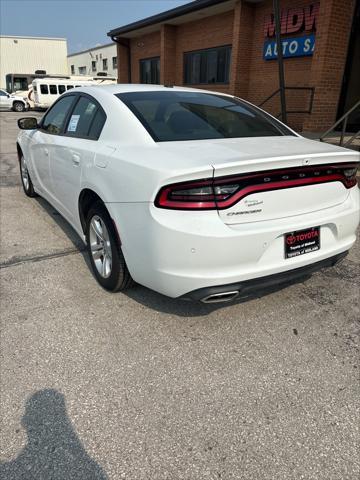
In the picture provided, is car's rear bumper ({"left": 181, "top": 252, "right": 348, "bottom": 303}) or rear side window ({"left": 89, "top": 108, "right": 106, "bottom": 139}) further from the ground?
rear side window ({"left": 89, "top": 108, "right": 106, "bottom": 139})

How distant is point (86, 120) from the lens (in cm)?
330

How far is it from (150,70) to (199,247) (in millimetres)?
18146

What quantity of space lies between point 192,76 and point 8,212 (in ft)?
41.6

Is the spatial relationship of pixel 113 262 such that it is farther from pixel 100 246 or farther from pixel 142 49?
pixel 142 49

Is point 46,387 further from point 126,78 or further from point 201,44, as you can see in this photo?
point 126,78

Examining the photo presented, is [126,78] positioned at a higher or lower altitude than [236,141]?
higher

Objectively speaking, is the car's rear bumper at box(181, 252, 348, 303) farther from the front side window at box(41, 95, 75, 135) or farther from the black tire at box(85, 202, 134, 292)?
the front side window at box(41, 95, 75, 135)

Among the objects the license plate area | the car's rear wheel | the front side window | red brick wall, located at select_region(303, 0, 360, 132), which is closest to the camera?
the license plate area

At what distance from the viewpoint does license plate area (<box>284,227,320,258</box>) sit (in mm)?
2377

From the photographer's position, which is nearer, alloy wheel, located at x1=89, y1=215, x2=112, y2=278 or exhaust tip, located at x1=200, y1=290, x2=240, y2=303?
exhaust tip, located at x1=200, y1=290, x2=240, y2=303

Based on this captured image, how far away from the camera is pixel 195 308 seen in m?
2.87

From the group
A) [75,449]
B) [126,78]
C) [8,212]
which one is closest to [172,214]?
[75,449]

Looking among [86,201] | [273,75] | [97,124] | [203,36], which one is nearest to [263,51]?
[273,75]

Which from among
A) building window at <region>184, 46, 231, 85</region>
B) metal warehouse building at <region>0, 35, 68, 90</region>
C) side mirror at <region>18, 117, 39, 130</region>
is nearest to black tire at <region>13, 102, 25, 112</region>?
building window at <region>184, 46, 231, 85</region>
